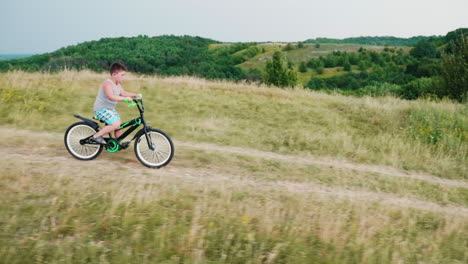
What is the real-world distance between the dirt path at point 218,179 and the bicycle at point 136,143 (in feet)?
0.72

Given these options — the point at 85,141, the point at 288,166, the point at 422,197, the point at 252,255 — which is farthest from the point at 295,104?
the point at 252,255

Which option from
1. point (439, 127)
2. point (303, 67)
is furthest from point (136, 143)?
point (303, 67)

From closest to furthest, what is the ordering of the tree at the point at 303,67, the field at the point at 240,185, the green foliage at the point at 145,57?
the field at the point at 240,185
the green foliage at the point at 145,57
the tree at the point at 303,67

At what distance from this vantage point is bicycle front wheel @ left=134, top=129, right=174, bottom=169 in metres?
7.64

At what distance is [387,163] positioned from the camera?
9.87 m

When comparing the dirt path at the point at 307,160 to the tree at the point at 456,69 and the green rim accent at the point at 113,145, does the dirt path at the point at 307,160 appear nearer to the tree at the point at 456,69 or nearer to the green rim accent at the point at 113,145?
the green rim accent at the point at 113,145

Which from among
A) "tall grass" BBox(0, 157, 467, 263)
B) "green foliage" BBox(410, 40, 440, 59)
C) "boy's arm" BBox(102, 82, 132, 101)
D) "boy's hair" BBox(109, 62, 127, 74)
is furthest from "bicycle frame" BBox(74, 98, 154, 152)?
"green foliage" BBox(410, 40, 440, 59)

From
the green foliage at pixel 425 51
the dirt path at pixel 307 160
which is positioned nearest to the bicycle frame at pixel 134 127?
the dirt path at pixel 307 160

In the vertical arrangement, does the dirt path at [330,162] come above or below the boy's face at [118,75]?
below

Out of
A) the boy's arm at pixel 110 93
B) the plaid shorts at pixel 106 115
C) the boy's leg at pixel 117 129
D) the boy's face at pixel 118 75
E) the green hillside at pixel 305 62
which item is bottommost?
the boy's leg at pixel 117 129

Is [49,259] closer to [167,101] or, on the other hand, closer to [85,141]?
[85,141]

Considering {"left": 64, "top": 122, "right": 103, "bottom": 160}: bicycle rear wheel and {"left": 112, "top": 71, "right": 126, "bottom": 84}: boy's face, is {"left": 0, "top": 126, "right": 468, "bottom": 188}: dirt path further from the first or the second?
{"left": 112, "top": 71, "right": 126, "bottom": 84}: boy's face

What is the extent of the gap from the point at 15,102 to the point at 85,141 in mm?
6830

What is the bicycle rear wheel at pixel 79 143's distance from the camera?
791 centimetres
